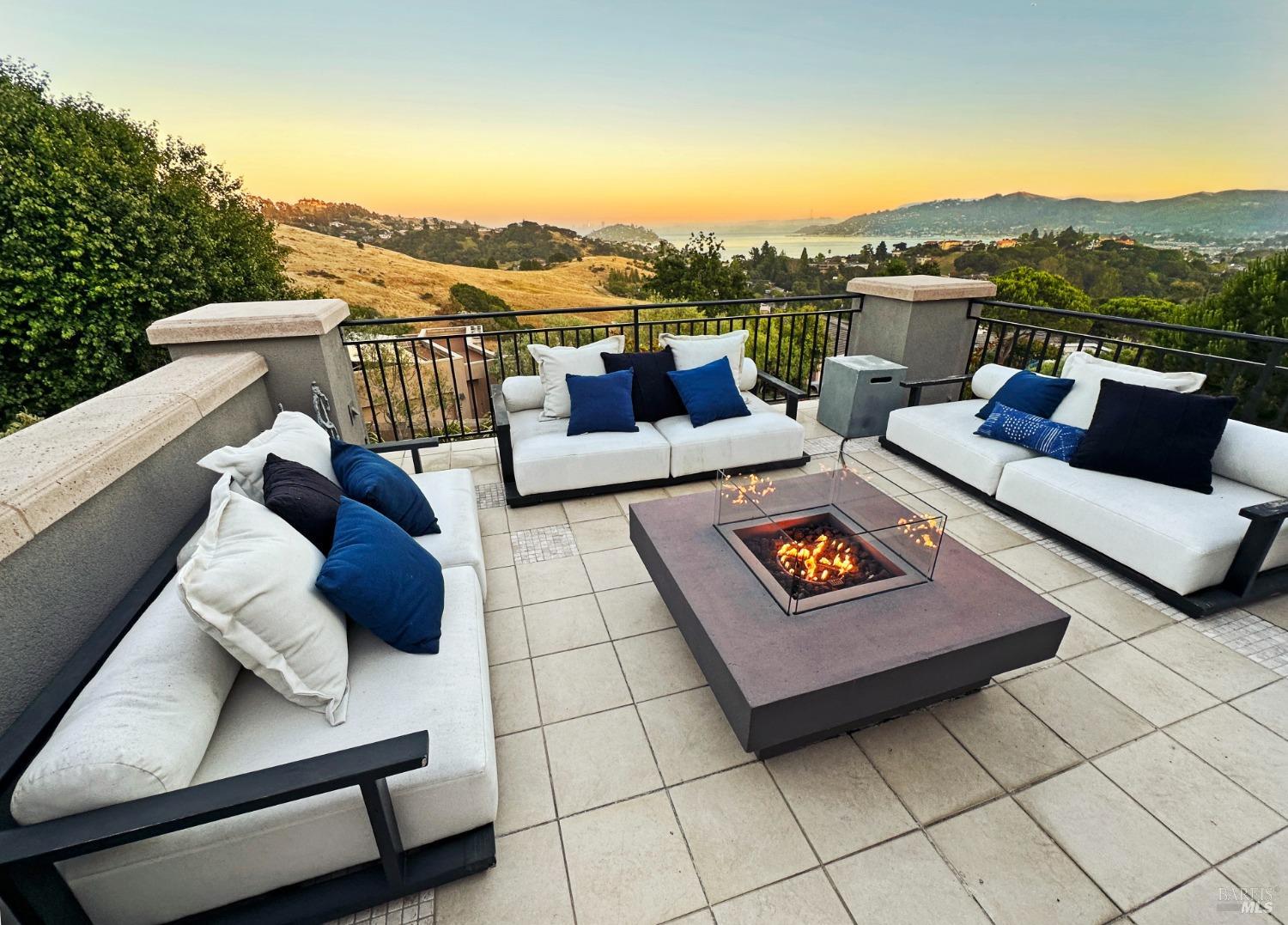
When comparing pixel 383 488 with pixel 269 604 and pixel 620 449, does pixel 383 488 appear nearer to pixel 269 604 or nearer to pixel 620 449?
pixel 269 604

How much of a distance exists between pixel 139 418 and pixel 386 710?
134 cm

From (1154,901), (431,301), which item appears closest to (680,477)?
(1154,901)

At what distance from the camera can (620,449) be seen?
10.6 feet

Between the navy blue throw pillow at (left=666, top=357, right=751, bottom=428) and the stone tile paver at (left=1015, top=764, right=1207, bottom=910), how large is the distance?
8.08ft

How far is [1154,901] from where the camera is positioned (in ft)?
4.26

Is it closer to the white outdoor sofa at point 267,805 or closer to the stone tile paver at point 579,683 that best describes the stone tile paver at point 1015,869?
the stone tile paver at point 579,683

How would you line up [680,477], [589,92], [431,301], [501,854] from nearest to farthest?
[501,854]
[680,477]
[589,92]
[431,301]

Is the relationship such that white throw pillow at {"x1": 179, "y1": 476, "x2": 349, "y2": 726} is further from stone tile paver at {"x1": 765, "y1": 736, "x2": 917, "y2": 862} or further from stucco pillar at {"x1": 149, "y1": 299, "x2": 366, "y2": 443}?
stucco pillar at {"x1": 149, "y1": 299, "x2": 366, "y2": 443}

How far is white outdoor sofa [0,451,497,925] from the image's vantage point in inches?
38.3

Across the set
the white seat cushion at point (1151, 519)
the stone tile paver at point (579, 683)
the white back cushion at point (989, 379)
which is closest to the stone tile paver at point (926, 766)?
the stone tile paver at point (579, 683)

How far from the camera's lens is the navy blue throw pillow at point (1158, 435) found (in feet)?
8.10

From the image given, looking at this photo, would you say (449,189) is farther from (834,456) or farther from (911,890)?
(911,890)

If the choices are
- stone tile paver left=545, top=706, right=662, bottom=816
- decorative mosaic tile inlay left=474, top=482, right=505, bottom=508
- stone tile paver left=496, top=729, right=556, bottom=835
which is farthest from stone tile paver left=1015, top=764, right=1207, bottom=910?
decorative mosaic tile inlay left=474, top=482, right=505, bottom=508

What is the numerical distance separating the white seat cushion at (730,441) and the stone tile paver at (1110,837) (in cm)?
223
